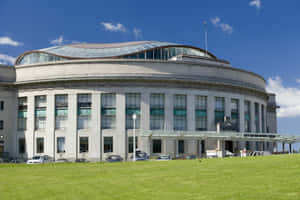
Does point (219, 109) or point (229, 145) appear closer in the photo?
point (219, 109)

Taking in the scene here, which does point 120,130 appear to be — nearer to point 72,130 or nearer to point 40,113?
point 72,130

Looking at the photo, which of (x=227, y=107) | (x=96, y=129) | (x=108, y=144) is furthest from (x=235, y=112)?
(x=96, y=129)

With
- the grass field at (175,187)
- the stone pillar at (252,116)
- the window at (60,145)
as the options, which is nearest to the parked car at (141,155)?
the window at (60,145)

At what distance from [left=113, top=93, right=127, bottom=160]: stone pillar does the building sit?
0.18 meters

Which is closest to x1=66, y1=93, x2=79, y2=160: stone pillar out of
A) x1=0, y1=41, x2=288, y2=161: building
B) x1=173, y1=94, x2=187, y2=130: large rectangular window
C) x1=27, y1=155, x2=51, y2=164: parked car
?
x1=0, y1=41, x2=288, y2=161: building

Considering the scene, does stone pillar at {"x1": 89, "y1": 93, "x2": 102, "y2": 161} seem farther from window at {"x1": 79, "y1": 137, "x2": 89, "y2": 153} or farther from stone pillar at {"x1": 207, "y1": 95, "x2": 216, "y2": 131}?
stone pillar at {"x1": 207, "y1": 95, "x2": 216, "y2": 131}

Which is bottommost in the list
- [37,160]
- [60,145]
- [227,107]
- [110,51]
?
[37,160]

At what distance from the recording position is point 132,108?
75.2 m

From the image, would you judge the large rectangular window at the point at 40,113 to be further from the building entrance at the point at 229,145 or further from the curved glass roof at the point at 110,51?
the building entrance at the point at 229,145

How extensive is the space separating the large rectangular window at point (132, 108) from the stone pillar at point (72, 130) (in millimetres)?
9478

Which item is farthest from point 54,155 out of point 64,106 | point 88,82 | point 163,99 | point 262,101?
point 262,101

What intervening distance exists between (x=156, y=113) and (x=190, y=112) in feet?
21.4

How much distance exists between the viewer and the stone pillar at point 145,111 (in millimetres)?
74812

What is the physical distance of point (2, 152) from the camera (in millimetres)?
79562
